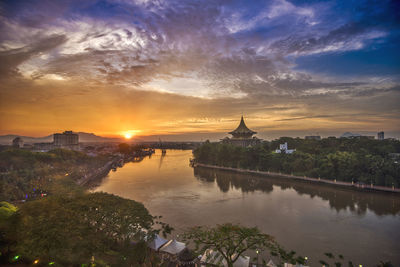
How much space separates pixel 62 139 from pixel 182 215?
A: 4458 inches

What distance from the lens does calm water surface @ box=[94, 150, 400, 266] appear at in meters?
13.1

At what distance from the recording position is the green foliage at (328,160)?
2512cm

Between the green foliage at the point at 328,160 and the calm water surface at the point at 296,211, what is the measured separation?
2.72m

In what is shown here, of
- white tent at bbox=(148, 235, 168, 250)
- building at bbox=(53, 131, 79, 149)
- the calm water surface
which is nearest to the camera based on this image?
white tent at bbox=(148, 235, 168, 250)

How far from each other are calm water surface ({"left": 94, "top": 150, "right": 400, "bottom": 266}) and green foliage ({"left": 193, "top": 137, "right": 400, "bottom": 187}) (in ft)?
8.91

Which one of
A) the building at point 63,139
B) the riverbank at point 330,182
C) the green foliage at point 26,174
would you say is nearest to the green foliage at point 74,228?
the green foliage at point 26,174

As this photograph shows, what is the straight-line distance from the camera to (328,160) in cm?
3008

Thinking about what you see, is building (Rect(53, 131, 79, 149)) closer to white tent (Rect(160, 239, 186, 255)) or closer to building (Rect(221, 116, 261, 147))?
building (Rect(221, 116, 261, 147))

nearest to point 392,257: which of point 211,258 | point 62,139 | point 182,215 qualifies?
point 211,258

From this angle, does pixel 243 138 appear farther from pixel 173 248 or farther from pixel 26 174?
pixel 173 248

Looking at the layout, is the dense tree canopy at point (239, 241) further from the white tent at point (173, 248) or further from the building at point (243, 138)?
the building at point (243, 138)

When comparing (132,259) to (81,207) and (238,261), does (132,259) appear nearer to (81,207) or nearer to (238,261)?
(81,207)

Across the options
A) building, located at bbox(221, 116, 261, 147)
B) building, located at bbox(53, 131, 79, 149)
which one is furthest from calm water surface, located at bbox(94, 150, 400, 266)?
building, located at bbox(53, 131, 79, 149)

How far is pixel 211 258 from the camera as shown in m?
9.99
